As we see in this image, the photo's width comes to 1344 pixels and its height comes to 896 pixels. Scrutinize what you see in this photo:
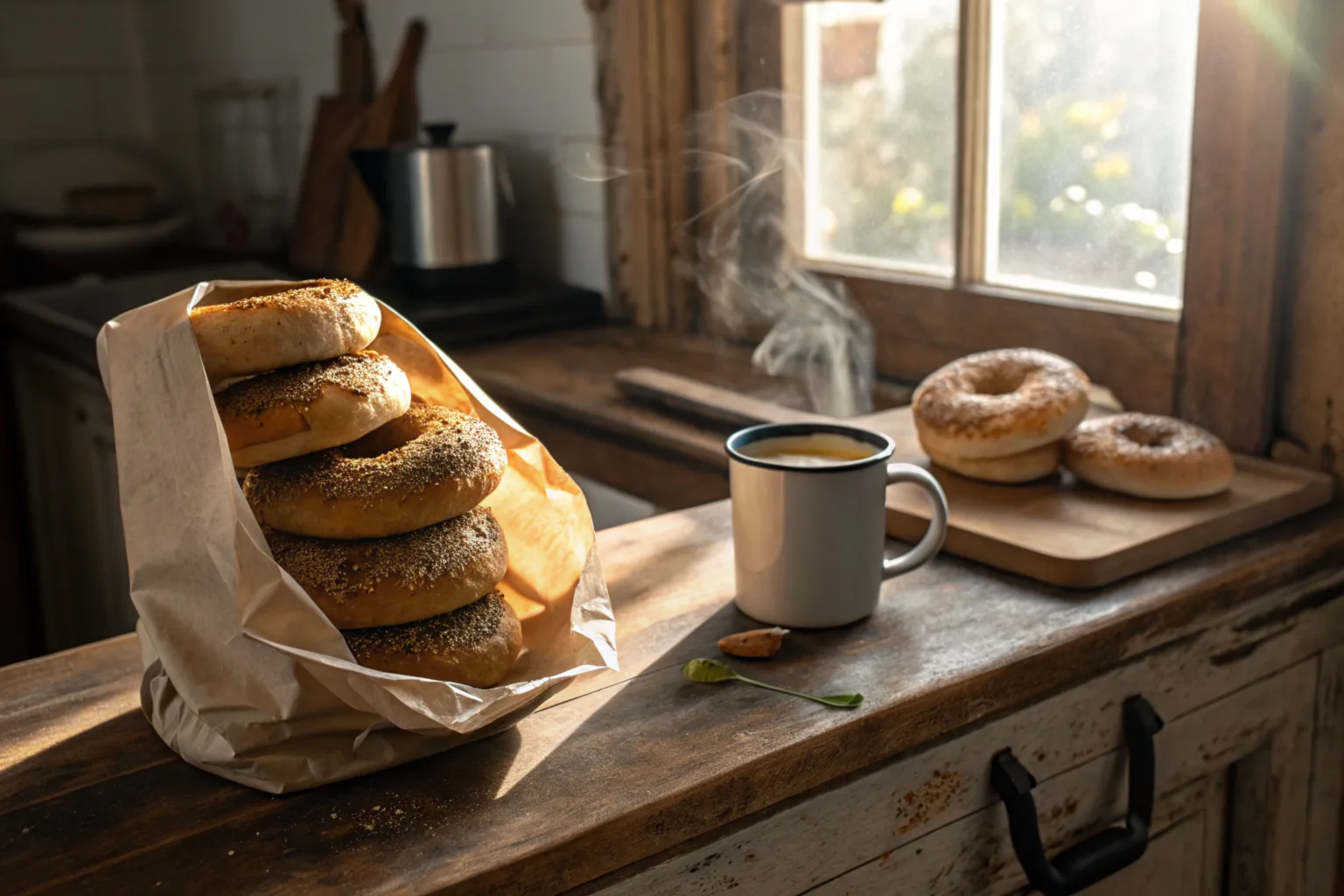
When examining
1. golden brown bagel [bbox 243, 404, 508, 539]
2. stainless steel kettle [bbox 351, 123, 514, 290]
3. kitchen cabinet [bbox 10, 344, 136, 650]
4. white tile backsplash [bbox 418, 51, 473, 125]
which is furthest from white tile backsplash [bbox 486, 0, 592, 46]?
golden brown bagel [bbox 243, 404, 508, 539]

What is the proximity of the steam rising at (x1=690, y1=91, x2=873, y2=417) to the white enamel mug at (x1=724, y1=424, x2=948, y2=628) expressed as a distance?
713 millimetres

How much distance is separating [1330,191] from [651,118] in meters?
1.02

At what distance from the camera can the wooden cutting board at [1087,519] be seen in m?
0.92

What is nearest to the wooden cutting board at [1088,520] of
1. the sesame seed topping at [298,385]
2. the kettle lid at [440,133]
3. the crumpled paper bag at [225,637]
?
the crumpled paper bag at [225,637]

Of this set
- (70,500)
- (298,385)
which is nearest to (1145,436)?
(298,385)

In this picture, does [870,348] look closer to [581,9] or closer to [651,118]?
[651,118]

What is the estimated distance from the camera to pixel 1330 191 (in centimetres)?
107

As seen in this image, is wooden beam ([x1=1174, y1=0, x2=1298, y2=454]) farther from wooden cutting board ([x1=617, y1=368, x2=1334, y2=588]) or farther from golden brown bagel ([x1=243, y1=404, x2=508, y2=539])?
golden brown bagel ([x1=243, y1=404, x2=508, y2=539])

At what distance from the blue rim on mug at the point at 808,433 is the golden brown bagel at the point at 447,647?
0.73ft

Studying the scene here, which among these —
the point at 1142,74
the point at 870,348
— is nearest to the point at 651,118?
the point at 870,348

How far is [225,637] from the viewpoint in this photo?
2.21ft

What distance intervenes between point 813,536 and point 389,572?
0.97ft

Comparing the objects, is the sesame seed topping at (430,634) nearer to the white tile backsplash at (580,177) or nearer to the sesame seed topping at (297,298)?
the sesame seed topping at (297,298)

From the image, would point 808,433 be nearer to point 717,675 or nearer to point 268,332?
point 717,675
